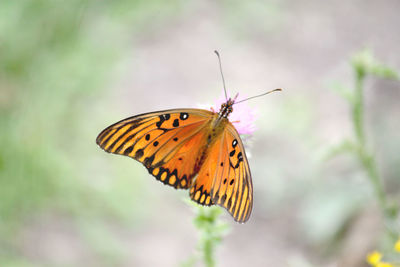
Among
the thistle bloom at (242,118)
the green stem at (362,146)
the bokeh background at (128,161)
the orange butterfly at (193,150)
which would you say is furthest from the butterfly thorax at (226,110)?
the green stem at (362,146)

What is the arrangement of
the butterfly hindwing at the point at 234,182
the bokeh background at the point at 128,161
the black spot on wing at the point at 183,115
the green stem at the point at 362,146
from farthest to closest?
1. the bokeh background at the point at 128,161
2. the green stem at the point at 362,146
3. the black spot on wing at the point at 183,115
4. the butterfly hindwing at the point at 234,182

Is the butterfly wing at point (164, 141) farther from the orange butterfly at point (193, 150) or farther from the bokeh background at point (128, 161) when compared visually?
the bokeh background at point (128, 161)

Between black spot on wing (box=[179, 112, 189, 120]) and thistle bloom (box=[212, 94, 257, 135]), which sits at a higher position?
thistle bloom (box=[212, 94, 257, 135])

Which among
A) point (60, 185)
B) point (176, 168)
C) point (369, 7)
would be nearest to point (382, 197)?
point (176, 168)

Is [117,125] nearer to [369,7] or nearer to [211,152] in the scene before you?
[211,152]

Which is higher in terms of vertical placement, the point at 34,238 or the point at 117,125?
the point at 34,238

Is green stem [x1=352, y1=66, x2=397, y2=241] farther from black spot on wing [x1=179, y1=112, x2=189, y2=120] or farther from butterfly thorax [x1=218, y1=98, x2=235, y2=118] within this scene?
black spot on wing [x1=179, y1=112, x2=189, y2=120]

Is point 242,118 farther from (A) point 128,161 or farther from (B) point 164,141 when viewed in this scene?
(A) point 128,161

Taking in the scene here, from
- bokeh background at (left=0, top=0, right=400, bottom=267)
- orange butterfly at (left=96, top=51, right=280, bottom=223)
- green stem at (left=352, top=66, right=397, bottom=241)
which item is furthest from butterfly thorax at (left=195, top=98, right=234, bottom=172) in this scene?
green stem at (left=352, top=66, right=397, bottom=241)
